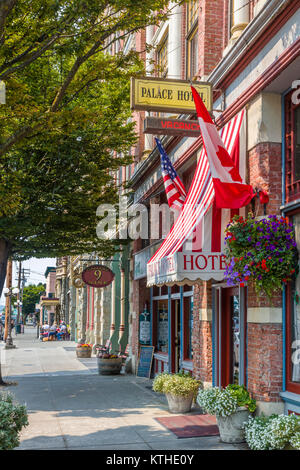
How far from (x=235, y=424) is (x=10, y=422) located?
337cm

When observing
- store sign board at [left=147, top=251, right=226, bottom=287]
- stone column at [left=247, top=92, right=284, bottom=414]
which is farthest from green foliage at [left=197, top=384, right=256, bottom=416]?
store sign board at [left=147, top=251, right=226, bottom=287]

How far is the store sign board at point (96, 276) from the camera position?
19.4 m

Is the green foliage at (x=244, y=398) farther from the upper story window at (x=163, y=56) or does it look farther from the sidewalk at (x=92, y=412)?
the upper story window at (x=163, y=56)

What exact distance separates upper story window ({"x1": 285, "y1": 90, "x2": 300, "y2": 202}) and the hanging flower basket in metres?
0.49

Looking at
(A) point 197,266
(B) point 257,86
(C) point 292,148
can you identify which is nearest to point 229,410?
(A) point 197,266

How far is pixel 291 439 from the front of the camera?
6.36 m

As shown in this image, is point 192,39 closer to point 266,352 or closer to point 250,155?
point 250,155

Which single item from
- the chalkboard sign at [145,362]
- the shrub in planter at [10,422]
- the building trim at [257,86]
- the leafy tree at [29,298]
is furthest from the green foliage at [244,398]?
the leafy tree at [29,298]

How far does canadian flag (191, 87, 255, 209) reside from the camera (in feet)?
26.6

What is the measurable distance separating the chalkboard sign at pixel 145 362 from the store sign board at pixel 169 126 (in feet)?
26.3

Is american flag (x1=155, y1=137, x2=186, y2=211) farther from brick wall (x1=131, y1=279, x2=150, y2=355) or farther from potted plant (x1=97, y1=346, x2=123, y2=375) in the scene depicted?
potted plant (x1=97, y1=346, x2=123, y2=375)

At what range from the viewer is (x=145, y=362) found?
54.0ft
